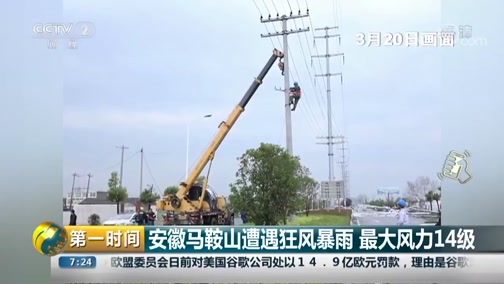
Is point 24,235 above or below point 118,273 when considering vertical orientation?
above

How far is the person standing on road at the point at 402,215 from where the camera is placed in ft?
13.6

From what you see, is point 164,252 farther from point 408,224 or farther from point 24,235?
point 408,224

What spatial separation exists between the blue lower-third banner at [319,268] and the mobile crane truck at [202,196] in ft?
0.94

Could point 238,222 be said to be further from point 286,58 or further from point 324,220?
point 286,58

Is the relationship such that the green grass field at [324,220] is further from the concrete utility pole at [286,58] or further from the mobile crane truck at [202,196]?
the mobile crane truck at [202,196]

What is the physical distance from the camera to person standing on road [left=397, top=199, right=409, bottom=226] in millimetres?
4156

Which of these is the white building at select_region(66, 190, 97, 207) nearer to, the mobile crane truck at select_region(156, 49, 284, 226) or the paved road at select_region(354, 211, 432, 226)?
the mobile crane truck at select_region(156, 49, 284, 226)

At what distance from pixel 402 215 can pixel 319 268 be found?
72cm

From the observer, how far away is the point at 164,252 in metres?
4.24

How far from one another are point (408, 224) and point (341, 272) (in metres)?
0.60

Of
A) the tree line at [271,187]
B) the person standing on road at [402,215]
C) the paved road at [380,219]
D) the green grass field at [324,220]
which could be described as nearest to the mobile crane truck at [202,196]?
the tree line at [271,187]

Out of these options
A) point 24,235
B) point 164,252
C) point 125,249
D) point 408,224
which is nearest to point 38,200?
point 24,235

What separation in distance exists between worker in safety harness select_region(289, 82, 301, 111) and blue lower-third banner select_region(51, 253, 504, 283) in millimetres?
1143

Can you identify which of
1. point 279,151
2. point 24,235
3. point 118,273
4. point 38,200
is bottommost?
point 118,273
